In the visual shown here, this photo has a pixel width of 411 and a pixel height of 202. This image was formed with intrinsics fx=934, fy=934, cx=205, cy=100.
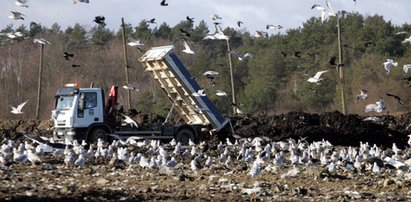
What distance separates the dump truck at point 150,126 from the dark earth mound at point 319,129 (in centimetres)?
263

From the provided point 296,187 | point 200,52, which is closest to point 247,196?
point 296,187

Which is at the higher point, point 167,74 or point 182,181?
point 167,74

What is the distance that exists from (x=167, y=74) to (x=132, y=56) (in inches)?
1373

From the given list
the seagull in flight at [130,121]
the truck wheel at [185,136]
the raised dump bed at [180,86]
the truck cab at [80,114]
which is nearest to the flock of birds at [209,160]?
the truck cab at [80,114]

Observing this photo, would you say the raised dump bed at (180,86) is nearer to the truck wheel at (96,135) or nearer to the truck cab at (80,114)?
the truck cab at (80,114)

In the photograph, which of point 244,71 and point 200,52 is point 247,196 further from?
point 200,52

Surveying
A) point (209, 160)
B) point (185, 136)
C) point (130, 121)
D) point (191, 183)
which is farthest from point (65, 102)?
point (191, 183)

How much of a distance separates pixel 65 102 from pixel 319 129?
27.8ft

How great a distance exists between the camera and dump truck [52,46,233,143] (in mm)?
24016

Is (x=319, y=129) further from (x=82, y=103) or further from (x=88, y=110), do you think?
(x=82, y=103)

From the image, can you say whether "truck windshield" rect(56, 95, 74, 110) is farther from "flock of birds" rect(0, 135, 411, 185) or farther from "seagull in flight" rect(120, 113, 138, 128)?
"flock of birds" rect(0, 135, 411, 185)

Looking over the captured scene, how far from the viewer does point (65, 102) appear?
24.3 m

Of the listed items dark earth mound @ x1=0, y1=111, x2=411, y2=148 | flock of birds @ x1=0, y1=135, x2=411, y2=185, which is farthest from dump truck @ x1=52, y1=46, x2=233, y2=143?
flock of birds @ x1=0, y1=135, x2=411, y2=185

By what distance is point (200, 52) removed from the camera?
6681 centimetres
